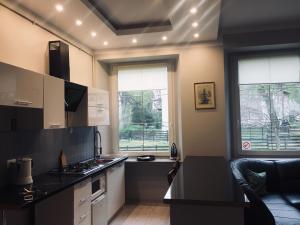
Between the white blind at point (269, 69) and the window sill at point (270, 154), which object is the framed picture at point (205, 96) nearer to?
the white blind at point (269, 69)

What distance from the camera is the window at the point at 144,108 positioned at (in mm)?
4664

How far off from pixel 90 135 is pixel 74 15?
189cm

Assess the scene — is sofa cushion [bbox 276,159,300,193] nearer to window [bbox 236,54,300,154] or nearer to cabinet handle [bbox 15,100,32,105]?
window [bbox 236,54,300,154]

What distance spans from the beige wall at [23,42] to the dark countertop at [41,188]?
3.95ft

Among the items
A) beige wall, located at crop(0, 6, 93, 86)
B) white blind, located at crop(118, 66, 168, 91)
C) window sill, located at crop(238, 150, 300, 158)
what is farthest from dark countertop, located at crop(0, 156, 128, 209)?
window sill, located at crop(238, 150, 300, 158)

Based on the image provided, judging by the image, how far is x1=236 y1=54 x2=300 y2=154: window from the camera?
4.24 metres

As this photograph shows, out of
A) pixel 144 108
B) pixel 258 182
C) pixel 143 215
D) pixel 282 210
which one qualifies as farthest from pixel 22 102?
pixel 258 182

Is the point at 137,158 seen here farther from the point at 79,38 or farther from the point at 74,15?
the point at 74,15

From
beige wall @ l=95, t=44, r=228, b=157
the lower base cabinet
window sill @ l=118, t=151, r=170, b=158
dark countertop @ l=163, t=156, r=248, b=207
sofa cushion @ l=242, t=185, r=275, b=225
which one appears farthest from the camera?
window sill @ l=118, t=151, r=170, b=158

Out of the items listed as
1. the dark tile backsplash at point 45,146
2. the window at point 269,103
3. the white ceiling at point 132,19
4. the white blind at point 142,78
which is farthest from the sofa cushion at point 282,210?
the dark tile backsplash at point 45,146

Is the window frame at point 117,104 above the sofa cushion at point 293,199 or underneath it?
above

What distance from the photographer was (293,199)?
322 centimetres

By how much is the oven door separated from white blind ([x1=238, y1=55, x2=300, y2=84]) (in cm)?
295

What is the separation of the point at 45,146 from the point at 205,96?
244cm
